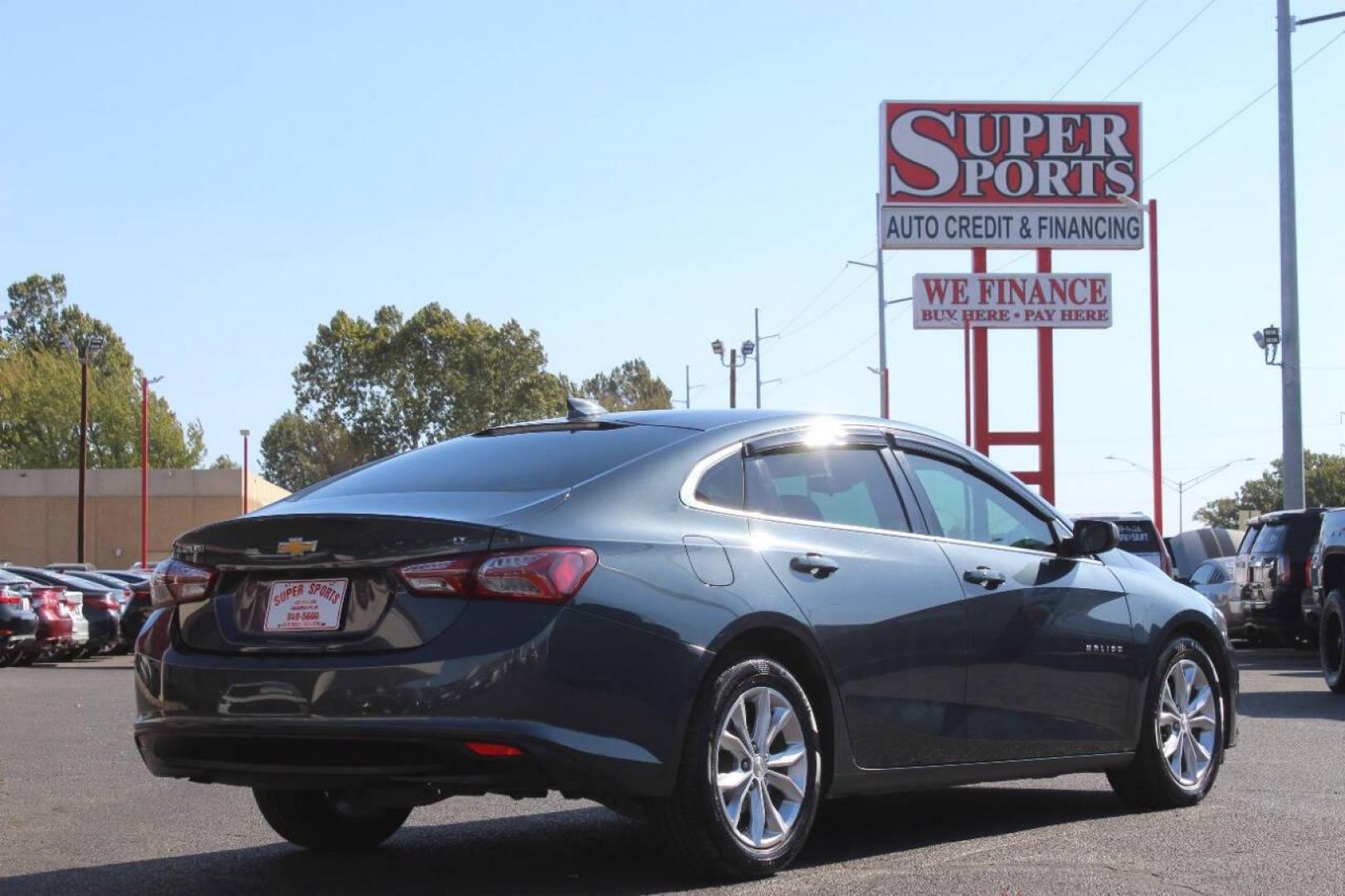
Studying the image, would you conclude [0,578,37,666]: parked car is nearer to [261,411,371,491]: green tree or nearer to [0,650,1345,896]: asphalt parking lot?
[0,650,1345,896]: asphalt parking lot

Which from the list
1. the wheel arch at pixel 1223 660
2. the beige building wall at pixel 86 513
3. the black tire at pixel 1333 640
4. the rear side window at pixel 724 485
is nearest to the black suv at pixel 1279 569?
the black tire at pixel 1333 640

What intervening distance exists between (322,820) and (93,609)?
2150 cm

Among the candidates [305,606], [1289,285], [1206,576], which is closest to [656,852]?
[305,606]

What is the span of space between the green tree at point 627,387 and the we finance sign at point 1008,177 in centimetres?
11322

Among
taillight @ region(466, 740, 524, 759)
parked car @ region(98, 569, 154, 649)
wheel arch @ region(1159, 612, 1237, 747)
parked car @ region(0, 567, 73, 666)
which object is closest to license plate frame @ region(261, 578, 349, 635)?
taillight @ region(466, 740, 524, 759)

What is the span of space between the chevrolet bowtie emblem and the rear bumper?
31cm

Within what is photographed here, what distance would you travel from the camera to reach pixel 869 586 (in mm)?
6738

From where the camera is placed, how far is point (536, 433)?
7.04 meters

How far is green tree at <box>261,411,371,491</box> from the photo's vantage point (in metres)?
123

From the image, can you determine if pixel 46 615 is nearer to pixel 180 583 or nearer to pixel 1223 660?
pixel 1223 660

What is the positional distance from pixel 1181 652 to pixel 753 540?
9.20 ft

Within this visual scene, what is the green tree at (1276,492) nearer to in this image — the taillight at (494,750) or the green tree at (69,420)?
the green tree at (69,420)

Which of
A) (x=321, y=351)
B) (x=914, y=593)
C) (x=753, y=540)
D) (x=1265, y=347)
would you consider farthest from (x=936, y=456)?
(x=321, y=351)

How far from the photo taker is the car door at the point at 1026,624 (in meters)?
7.25
